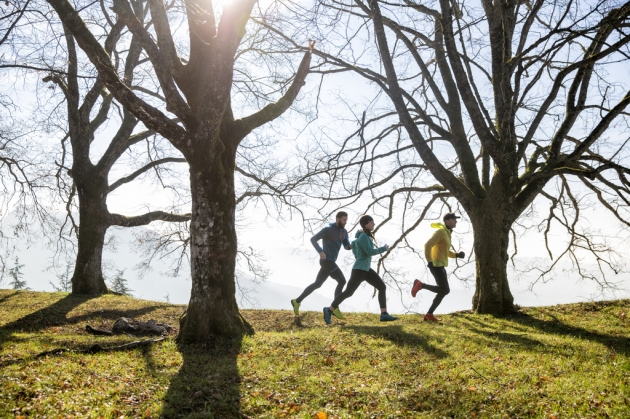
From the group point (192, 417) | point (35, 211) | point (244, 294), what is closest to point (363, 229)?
point (192, 417)

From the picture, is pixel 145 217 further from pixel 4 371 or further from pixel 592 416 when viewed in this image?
pixel 592 416

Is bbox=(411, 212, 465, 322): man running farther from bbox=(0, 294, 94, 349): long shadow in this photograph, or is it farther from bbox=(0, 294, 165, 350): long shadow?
bbox=(0, 294, 94, 349): long shadow

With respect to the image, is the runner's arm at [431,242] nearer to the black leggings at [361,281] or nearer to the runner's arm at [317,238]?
the black leggings at [361,281]

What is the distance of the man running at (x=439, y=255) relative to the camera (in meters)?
9.14

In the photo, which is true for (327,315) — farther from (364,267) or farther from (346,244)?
(346,244)

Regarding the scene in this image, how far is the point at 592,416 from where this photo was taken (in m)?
3.91

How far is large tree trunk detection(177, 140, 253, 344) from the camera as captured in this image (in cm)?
702

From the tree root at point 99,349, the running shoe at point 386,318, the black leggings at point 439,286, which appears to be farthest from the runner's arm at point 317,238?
the tree root at point 99,349

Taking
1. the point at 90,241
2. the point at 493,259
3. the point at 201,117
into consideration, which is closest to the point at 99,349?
the point at 201,117

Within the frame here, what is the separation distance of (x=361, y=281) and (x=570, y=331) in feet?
13.4

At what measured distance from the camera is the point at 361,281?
909 centimetres

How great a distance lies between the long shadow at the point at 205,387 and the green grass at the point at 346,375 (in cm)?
2

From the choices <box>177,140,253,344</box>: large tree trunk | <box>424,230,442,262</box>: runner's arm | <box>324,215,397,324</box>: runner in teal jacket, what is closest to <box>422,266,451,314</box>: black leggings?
<box>424,230,442,262</box>: runner's arm

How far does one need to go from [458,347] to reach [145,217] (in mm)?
13404
